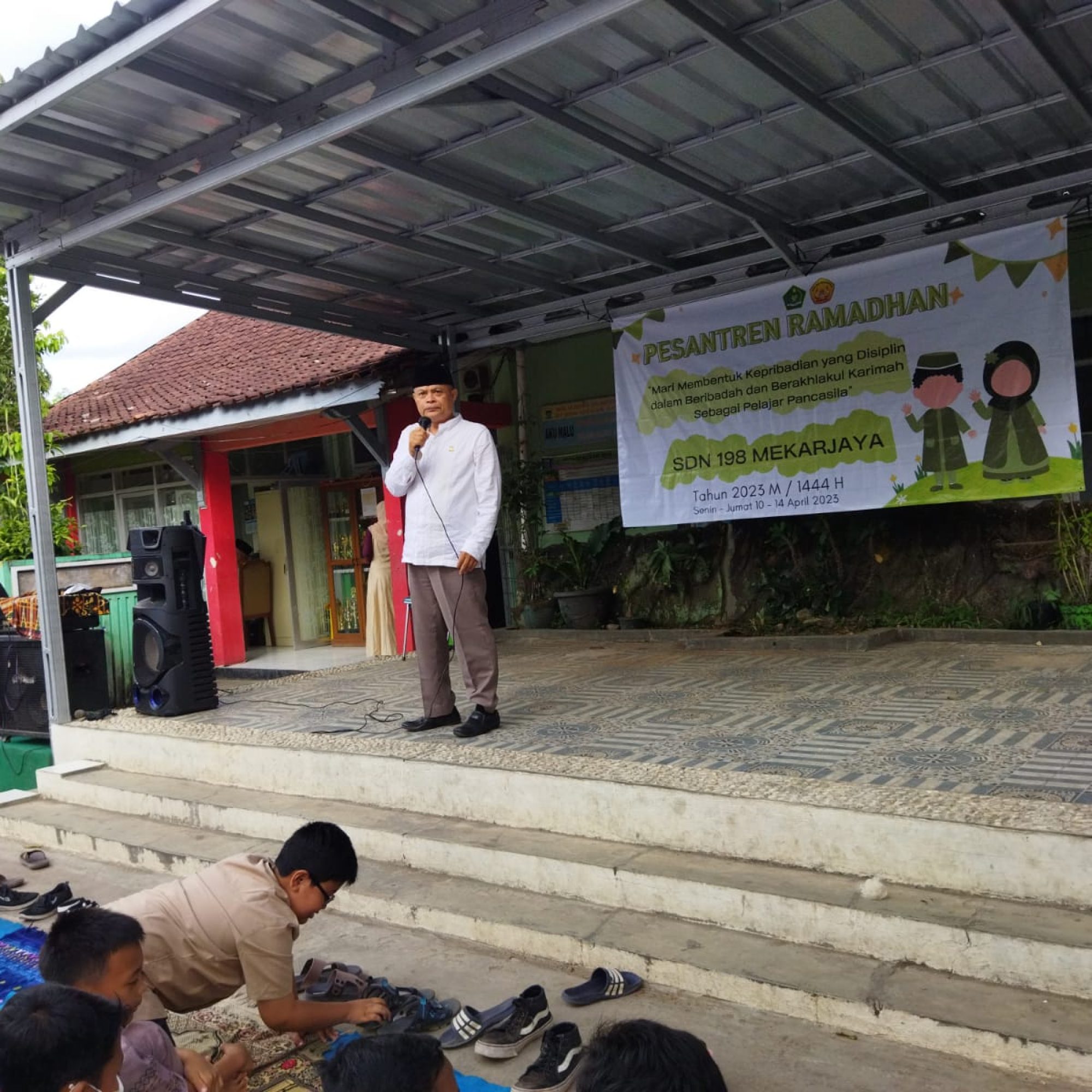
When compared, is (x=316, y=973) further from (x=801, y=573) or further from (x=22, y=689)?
(x=801, y=573)

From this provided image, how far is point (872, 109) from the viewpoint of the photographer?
5.54 metres

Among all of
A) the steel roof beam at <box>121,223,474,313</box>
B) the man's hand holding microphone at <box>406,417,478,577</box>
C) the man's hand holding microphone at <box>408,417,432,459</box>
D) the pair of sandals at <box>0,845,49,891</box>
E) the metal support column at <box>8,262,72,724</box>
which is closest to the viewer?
the pair of sandals at <box>0,845,49,891</box>

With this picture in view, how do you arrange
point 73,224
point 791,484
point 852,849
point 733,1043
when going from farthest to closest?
point 791,484, point 73,224, point 852,849, point 733,1043

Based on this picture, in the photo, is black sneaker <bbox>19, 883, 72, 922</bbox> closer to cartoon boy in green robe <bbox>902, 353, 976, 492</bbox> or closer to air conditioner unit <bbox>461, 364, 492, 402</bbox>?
cartoon boy in green robe <bbox>902, 353, 976, 492</bbox>

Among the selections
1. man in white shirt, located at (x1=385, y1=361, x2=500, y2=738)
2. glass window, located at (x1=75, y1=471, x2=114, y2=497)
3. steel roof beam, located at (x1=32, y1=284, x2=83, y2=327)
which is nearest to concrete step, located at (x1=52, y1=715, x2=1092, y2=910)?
man in white shirt, located at (x1=385, y1=361, x2=500, y2=738)

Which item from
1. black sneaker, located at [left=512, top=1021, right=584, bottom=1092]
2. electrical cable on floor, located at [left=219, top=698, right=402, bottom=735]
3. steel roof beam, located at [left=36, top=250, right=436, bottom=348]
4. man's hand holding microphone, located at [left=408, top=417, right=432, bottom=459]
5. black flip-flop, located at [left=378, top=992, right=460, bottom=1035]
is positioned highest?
steel roof beam, located at [left=36, top=250, right=436, bottom=348]

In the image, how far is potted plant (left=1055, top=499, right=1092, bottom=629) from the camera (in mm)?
7469

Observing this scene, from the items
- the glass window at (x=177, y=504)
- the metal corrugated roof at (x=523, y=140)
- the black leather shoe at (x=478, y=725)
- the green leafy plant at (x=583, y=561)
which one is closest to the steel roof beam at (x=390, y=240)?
the metal corrugated roof at (x=523, y=140)

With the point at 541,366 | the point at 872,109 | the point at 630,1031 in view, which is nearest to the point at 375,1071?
the point at 630,1031

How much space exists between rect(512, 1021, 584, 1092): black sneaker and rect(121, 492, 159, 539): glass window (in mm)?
11902

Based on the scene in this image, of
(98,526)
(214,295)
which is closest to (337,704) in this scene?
(214,295)

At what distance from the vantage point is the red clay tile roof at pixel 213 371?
9969 mm

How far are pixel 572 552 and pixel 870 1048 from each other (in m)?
7.43

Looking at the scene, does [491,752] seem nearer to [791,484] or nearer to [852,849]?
[852,849]
